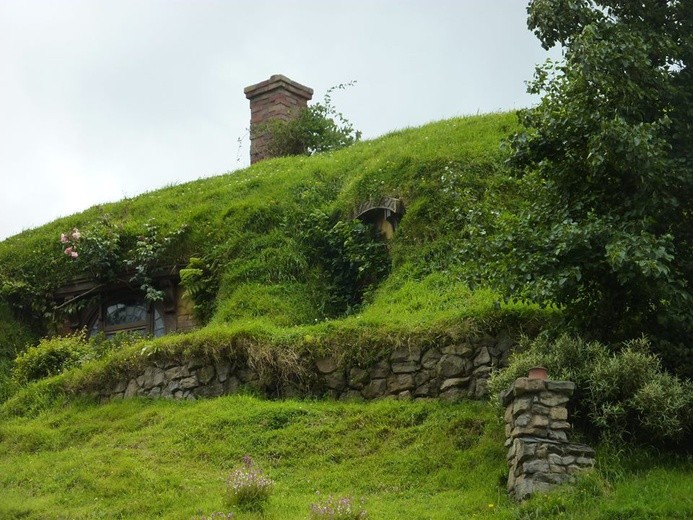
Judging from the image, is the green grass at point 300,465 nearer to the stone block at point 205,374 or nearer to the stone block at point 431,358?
the stone block at point 205,374

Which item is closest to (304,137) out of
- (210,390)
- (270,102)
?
(270,102)

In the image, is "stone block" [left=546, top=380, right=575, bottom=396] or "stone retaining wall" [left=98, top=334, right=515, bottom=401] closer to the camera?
"stone block" [left=546, top=380, right=575, bottom=396]

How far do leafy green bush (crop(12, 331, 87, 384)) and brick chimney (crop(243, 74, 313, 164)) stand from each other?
29.4 feet

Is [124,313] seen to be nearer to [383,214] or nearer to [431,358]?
[383,214]

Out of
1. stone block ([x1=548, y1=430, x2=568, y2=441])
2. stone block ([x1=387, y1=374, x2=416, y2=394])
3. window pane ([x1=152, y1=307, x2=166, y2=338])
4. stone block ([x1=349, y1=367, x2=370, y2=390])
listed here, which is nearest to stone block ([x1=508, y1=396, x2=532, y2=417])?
stone block ([x1=548, y1=430, x2=568, y2=441])

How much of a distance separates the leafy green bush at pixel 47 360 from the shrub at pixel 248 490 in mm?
7421

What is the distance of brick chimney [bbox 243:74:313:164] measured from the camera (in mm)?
25828

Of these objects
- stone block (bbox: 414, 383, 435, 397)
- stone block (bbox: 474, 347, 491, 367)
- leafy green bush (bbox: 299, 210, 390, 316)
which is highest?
leafy green bush (bbox: 299, 210, 390, 316)

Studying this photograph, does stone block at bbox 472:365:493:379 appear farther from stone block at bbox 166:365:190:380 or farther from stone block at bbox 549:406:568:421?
stone block at bbox 166:365:190:380

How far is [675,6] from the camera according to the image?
1274 centimetres

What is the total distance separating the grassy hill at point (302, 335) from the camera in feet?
36.8

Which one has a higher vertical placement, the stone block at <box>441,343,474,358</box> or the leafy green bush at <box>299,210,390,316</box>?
the leafy green bush at <box>299,210,390,316</box>

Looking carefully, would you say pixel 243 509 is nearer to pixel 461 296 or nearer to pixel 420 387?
pixel 420 387

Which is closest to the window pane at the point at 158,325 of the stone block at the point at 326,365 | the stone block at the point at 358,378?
the stone block at the point at 326,365
